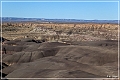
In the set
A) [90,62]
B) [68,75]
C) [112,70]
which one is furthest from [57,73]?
[90,62]

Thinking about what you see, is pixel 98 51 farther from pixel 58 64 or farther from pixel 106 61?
pixel 58 64

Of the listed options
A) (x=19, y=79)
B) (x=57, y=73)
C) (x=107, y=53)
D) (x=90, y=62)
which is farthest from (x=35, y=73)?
(x=107, y=53)

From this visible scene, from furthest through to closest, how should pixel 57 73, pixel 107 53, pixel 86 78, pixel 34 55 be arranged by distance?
pixel 34 55 < pixel 107 53 < pixel 57 73 < pixel 86 78

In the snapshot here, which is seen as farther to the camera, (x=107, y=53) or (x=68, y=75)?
(x=107, y=53)

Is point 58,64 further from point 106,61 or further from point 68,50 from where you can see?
point 68,50

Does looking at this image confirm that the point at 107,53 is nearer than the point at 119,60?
No

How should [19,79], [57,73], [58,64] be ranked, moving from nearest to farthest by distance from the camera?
[57,73], [19,79], [58,64]

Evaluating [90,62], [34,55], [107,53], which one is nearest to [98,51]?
[107,53]

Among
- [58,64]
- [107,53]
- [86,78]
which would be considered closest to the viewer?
[86,78]

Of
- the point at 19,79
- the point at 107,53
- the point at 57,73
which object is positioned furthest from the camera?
the point at 107,53
